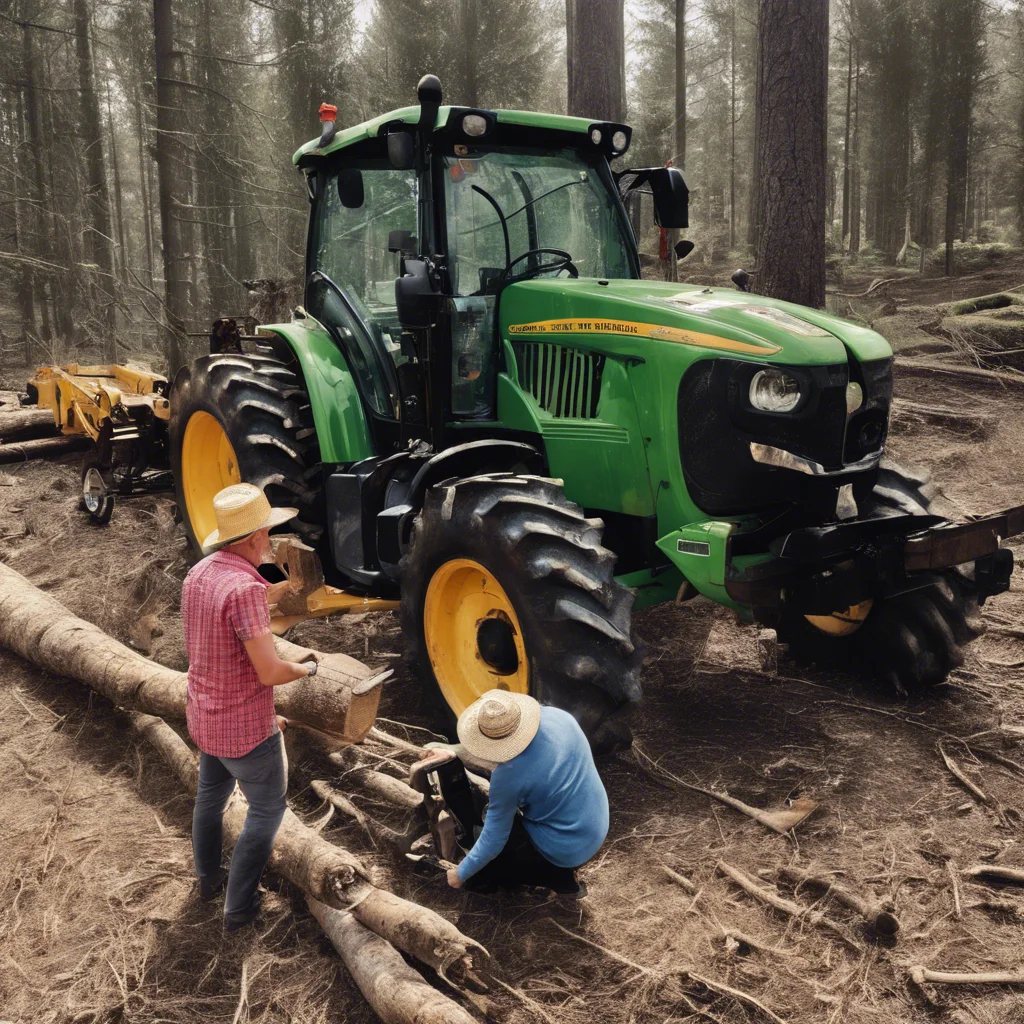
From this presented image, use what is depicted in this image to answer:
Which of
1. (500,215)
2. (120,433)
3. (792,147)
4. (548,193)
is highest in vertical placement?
(792,147)

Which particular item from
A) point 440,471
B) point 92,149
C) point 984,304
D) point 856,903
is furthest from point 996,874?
Answer: point 92,149

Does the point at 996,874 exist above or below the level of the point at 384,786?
below

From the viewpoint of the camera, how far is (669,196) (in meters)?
6.05

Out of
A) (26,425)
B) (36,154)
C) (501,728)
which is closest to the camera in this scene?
(501,728)

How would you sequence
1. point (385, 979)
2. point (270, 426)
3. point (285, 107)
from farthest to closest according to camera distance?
point (285, 107) → point (270, 426) → point (385, 979)

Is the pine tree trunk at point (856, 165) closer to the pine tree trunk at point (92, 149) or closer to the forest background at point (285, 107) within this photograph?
the forest background at point (285, 107)

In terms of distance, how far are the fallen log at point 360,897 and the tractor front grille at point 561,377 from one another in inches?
97.3

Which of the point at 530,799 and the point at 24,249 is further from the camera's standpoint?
the point at 24,249

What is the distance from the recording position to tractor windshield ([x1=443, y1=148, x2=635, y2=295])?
217 inches

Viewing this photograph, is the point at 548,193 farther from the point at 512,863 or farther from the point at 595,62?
the point at 595,62

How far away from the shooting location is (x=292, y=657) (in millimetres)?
4562

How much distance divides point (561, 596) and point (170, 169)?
13.6 metres

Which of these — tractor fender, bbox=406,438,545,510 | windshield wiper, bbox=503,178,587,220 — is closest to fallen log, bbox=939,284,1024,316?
windshield wiper, bbox=503,178,587,220

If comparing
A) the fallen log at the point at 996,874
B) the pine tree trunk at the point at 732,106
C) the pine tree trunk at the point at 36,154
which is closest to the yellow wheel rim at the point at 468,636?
the fallen log at the point at 996,874
